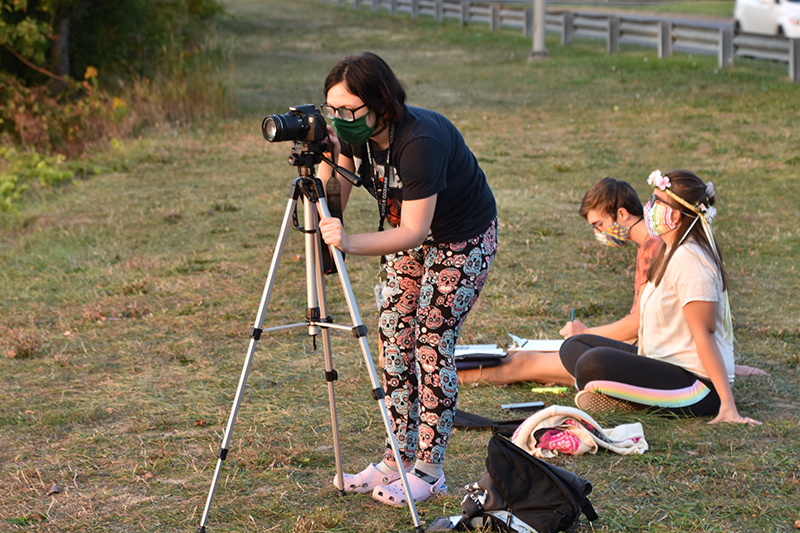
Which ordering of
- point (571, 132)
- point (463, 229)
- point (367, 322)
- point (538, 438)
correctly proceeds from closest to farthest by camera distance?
1. point (463, 229)
2. point (538, 438)
3. point (367, 322)
4. point (571, 132)

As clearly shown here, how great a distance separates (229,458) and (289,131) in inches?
72.3

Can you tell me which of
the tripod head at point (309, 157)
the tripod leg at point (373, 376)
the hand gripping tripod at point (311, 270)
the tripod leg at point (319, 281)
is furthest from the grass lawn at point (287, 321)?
the tripod head at point (309, 157)

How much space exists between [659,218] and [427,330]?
169cm

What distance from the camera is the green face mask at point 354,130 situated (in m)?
3.36

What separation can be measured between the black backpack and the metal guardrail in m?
14.8

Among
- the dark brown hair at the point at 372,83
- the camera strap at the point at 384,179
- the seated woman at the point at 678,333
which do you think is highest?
the dark brown hair at the point at 372,83

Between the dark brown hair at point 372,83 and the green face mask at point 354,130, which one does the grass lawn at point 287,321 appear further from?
the dark brown hair at point 372,83

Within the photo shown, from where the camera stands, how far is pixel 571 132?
13.9 m

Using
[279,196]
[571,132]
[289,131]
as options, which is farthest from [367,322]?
[571,132]

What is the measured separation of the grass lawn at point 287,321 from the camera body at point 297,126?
1.59 m

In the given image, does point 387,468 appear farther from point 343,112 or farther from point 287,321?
point 287,321

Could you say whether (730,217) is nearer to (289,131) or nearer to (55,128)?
(289,131)

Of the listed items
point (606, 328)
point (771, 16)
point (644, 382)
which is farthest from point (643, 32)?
point (644, 382)

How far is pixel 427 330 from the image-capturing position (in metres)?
3.62
